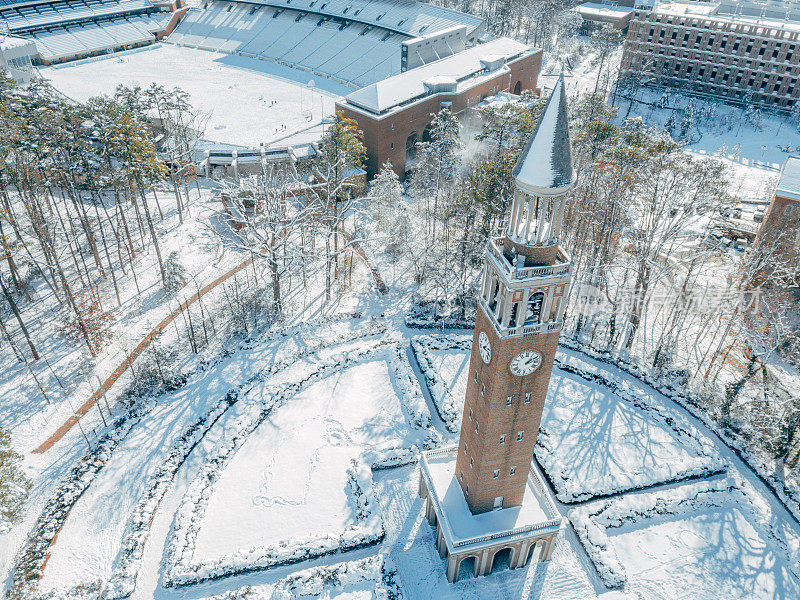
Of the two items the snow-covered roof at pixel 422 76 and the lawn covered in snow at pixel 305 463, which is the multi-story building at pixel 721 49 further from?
the lawn covered in snow at pixel 305 463

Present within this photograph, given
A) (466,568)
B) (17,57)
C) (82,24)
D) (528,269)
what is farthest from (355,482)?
(82,24)

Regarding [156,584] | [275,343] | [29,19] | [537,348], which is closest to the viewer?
[537,348]

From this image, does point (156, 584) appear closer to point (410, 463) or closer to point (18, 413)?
point (410, 463)

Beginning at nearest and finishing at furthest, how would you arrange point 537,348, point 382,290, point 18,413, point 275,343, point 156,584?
1. point 537,348
2. point 156,584
3. point 18,413
4. point 275,343
5. point 382,290

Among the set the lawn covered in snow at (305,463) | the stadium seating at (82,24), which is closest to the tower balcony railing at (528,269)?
the lawn covered in snow at (305,463)

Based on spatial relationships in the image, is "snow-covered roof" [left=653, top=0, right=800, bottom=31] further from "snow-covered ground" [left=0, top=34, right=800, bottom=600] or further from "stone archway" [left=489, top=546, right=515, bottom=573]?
"stone archway" [left=489, top=546, right=515, bottom=573]

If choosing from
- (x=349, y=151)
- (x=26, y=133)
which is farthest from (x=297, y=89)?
(x=26, y=133)
